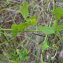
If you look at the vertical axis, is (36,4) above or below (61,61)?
→ above

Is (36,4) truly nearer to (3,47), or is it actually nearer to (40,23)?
(40,23)

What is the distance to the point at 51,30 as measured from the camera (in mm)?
374

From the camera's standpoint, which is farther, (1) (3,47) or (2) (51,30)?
(1) (3,47)

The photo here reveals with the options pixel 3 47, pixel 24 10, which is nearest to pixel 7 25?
pixel 3 47

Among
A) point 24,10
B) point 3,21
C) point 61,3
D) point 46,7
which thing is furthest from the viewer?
point 3,21

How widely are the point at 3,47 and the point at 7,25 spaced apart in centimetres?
27

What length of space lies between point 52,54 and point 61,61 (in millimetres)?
94

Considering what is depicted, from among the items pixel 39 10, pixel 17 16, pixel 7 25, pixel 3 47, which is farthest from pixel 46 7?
pixel 3 47

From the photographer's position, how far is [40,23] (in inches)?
37.7

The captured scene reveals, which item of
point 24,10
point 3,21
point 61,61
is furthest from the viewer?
point 3,21

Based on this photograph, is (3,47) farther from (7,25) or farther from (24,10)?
(24,10)

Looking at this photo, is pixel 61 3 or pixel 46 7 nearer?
pixel 61 3

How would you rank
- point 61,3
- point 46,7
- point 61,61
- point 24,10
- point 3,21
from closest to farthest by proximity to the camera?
point 24,10 < point 61,61 < point 61,3 < point 46,7 < point 3,21

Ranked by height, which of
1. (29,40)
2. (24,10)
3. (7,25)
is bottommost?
(29,40)
